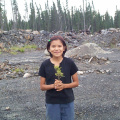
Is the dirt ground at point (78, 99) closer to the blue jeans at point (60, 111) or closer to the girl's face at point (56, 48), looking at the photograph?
the blue jeans at point (60, 111)

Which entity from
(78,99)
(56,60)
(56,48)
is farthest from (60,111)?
(78,99)

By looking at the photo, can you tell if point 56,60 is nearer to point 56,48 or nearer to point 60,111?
point 56,48

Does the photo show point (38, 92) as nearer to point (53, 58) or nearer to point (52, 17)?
point (53, 58)

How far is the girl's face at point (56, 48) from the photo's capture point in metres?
1.71

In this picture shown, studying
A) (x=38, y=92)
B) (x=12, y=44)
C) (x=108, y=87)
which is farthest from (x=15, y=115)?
(x=12, y=44)

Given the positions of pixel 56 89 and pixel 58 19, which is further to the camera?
pixel 58 19

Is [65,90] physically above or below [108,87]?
above

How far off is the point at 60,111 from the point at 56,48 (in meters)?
0.71

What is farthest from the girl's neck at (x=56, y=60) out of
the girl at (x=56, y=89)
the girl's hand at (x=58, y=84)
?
the girl's hand at (x=58, y=84)

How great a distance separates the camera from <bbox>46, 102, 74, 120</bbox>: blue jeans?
168cm

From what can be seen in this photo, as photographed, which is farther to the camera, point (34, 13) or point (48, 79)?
point (34, 13)

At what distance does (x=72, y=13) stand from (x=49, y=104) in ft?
146

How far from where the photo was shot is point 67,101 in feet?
5.52

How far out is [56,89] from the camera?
165cm
